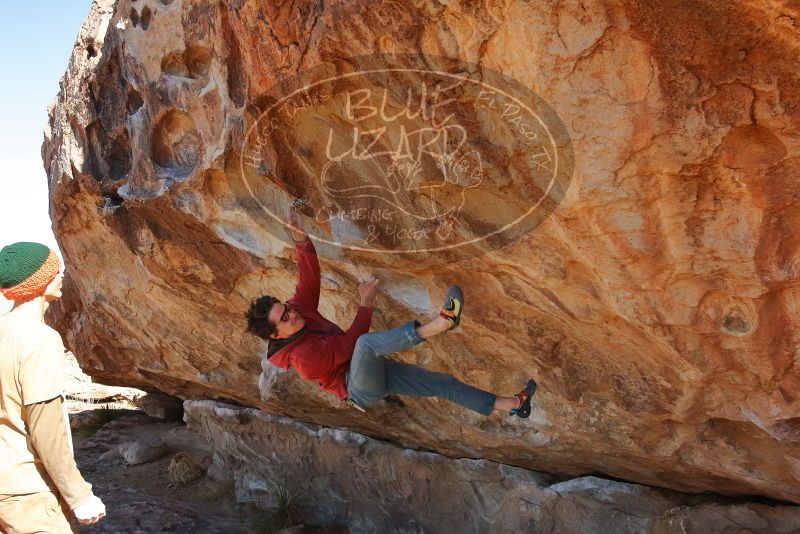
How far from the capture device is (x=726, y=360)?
3.21 meters

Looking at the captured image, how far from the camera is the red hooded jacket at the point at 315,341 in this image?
3521 millimetres

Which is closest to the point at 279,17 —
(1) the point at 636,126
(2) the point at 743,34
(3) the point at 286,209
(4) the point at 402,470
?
(3) the point at 286,209

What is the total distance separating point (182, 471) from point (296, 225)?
4.27 meters

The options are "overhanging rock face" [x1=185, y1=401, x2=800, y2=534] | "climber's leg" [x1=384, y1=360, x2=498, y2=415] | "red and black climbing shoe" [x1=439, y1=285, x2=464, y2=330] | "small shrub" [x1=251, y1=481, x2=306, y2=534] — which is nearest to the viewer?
"red and black climbing shoe" [x1=439, y1=285, x2=464, y2=330]

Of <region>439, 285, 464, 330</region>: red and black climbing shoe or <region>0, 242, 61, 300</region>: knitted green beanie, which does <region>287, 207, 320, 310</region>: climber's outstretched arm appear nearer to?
<region>439, 285, 464, 330</region>: red and black climbing shoe

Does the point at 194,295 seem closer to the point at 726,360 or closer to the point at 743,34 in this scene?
the point at 726,360

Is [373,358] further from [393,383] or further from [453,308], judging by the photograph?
[453,308]

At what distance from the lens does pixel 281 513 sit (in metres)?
5.91

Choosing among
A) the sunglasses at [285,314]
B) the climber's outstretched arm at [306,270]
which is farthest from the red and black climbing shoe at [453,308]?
the climber's outstretched arm at [306,270]

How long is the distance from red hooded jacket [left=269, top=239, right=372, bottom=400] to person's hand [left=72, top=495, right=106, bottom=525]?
108 centimetres

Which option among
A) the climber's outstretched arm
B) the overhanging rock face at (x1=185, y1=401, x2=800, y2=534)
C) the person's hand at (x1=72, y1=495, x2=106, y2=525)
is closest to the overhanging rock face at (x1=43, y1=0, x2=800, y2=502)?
the overhanging rock face at (x1=185, y1=401, x2=800, y2=534)

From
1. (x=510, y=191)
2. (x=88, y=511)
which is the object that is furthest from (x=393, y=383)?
(x=88, y=511)

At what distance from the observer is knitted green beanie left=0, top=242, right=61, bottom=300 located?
2754mm

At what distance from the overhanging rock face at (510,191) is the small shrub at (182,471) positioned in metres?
2.39
